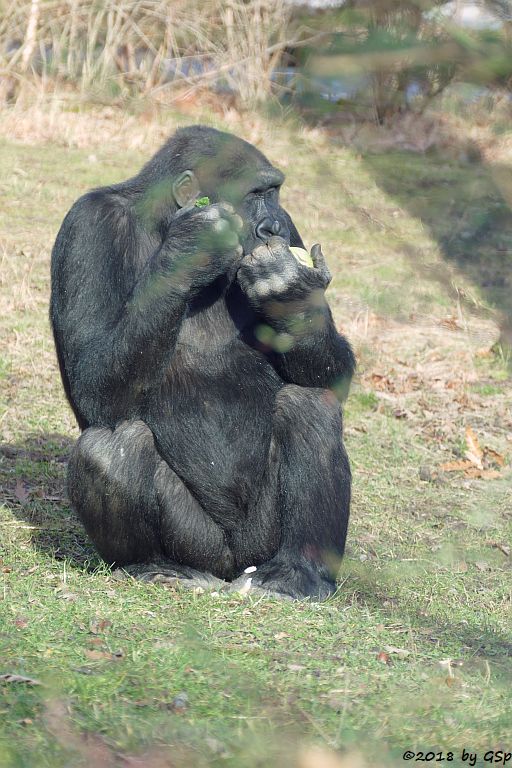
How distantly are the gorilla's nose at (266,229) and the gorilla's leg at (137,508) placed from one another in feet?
3.50

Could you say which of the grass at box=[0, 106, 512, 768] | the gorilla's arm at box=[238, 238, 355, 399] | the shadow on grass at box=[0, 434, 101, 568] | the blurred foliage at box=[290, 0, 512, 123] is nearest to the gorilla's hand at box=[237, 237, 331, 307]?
the gorilla's arm at box=[238, 238, 355, 399]

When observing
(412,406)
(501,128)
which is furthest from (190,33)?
(412,406)

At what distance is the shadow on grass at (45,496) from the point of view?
17.9ft

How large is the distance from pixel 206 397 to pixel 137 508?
2.04ft

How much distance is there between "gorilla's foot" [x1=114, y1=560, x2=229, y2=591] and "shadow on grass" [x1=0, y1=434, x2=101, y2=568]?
1.01 feet

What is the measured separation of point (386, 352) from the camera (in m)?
9.18

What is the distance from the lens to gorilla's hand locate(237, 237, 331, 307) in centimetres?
446

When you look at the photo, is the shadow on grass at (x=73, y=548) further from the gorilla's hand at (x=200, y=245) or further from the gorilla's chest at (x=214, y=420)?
the gorilla's hand at (x=200, y=245)

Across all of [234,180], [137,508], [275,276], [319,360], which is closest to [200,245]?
[275,276]

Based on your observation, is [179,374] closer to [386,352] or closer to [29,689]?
[29,689]

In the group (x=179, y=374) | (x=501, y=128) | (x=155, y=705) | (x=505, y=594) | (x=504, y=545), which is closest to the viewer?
(x=501, y=128)

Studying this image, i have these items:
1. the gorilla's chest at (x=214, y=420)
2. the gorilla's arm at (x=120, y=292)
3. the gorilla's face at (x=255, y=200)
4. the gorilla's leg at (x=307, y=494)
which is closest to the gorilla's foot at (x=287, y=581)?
the gorilla's leg at (x=307, y=494)

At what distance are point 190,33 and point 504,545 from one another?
4334 mm

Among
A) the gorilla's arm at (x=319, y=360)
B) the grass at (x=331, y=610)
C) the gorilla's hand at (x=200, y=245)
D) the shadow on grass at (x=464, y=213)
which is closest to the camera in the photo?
the shadow on grass at (x=464, y=213)
